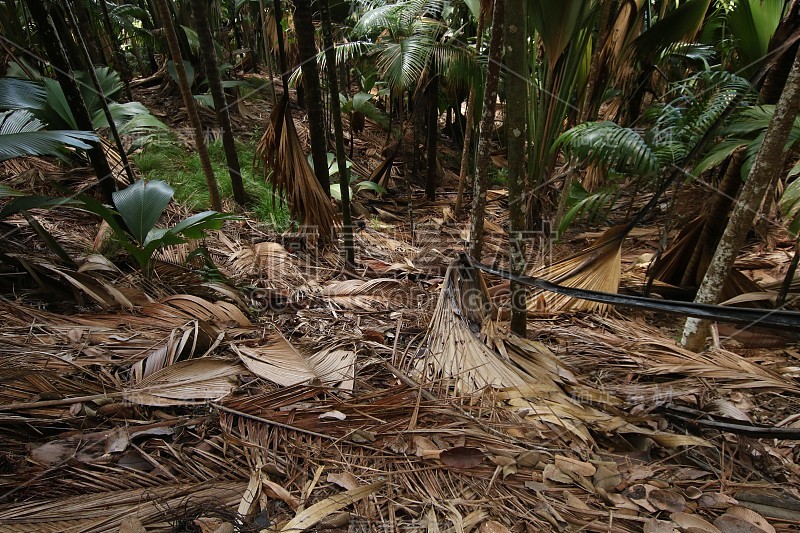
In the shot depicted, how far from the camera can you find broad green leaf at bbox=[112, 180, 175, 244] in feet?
6.79

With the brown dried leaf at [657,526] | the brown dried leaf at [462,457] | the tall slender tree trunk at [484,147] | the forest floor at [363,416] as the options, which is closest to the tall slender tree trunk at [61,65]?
the forest floor at [363,416]

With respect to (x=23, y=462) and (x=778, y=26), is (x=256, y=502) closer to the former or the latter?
(x=23, y=462)

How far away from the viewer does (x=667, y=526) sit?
0.98 m

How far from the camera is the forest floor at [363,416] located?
3.29 ft

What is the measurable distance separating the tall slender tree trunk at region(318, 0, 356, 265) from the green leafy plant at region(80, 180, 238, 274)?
86 cm

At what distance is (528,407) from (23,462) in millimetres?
1285

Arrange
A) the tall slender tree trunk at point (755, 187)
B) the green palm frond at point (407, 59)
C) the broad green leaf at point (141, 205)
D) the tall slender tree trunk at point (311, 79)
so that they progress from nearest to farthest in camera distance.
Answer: the tall slender tree trunk at point (755, 187), the broad green leaf at point (141, 205), the tall slender tree trunk at point (311, 79), the green palm frond at point (407, 59)

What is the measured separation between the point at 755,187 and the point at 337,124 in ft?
6.60

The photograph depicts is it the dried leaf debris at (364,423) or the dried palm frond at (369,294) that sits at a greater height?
the dried leaf debris at (364,423)

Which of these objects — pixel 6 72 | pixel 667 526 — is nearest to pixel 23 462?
pixel 667 526

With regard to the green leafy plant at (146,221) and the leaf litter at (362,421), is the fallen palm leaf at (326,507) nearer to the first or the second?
the leaf litter at (362,421)

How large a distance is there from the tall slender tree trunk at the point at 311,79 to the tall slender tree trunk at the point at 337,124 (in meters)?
0.09

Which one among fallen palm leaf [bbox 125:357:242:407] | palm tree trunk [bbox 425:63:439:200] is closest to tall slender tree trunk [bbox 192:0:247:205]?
palm tree trunk [bbox 425:63:439:200]

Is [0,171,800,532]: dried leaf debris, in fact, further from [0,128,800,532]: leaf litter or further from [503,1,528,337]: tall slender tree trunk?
[503,1,528,337]: tall slender tree trunk
